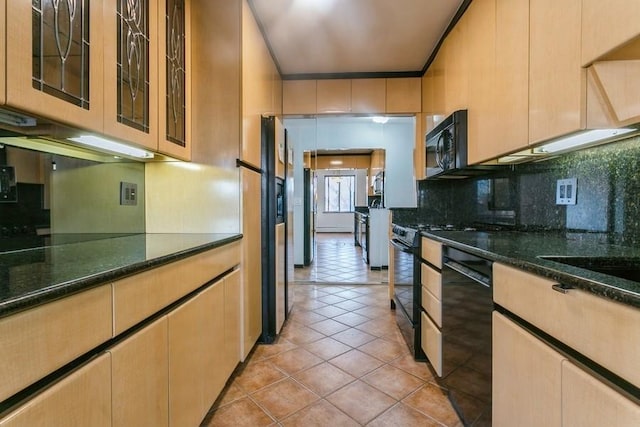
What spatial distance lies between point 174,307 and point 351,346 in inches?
59.7

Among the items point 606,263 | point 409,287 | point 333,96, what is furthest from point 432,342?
point 333,96

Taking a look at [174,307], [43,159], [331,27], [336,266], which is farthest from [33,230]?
[336,266]

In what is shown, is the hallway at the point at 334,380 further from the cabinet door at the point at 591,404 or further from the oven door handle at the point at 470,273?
the cabinet door at the point at 591,404

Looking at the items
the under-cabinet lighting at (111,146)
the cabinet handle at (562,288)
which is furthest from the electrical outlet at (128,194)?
the cabinet handle at (562,288)

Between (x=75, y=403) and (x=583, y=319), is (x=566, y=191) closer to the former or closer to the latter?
(x=583, y=319)

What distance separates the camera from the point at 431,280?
6.16ft

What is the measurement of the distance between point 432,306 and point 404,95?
224 centimetres

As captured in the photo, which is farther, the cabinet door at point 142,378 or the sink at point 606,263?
the sink at point 606,263

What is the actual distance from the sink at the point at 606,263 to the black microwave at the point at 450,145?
1133mm

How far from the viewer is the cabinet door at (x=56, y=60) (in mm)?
857

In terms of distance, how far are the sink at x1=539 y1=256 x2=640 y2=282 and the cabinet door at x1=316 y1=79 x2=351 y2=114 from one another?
102 inches

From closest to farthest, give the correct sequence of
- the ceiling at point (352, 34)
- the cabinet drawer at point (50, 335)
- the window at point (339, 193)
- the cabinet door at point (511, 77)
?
the cabinet drawer at point (50, 335) < the cabinet door at point (511, 77) < the ceiling at point (352, 34) < the window at point (339, 193)

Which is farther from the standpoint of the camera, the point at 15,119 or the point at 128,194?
the point at 128,194

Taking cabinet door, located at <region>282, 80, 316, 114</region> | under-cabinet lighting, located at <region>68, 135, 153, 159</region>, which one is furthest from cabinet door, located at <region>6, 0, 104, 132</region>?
cabinet door, located at <region>282, 80, 316, 114</region>
